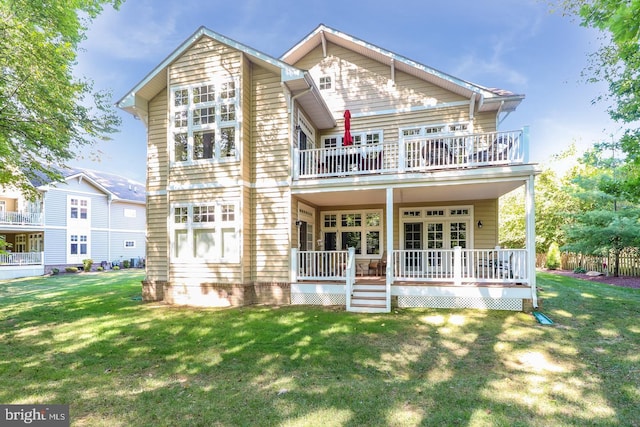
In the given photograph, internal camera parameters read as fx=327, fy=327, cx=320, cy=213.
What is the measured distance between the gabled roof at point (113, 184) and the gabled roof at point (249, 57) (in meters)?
17.4

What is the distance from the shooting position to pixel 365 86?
Answer: 39.4 ft

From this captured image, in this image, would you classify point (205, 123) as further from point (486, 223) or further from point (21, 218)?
point (21, 218)

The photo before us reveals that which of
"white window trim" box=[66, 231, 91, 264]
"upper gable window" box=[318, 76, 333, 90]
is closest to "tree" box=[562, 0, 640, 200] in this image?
"upper gable window" box=[318, 76, 333, 90]

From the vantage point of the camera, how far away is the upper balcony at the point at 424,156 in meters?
8.37

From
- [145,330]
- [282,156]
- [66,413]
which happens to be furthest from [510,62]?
[66,413]

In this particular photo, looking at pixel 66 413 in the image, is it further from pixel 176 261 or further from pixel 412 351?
pixel 176 261

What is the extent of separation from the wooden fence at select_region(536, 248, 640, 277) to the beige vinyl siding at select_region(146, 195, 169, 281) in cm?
2018

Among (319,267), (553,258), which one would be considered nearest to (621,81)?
(553,258)

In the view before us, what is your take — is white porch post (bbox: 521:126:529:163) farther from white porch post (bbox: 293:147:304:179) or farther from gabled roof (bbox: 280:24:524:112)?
white porch post (bbox: 293:147:304:179)

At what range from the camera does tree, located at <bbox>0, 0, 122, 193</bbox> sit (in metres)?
8.62

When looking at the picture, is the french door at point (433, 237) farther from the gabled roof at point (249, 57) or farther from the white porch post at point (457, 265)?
the gabled roof at point (249, 57)

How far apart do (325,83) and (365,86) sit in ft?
5.20

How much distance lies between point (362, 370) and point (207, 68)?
30.7 ft

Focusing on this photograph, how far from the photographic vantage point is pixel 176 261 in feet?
31.9
